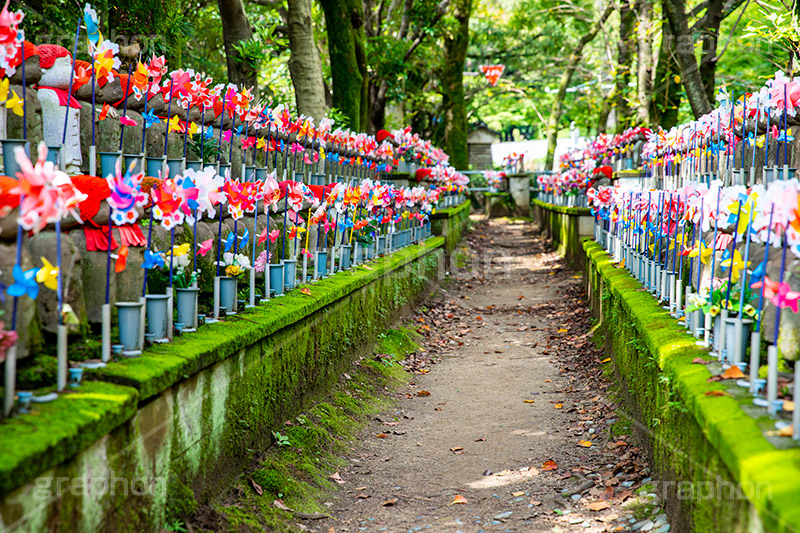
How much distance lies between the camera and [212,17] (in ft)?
52.1

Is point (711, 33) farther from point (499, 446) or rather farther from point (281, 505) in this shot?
point (281, 505)

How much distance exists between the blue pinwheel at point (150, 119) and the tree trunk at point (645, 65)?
9016 mm

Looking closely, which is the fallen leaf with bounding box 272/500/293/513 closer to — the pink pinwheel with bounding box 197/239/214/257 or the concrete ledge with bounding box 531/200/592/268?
the pink pinwheel with bounding box 197/239/214/257

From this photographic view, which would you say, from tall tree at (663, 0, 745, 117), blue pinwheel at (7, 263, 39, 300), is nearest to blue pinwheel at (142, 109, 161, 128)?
blue pinwheel at (7, 263, 39, 300)

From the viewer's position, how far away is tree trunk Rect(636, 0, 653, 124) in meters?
11.7

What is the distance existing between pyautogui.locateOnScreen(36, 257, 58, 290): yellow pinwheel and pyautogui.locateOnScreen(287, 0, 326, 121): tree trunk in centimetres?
735

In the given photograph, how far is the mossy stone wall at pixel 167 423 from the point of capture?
83.5 inches

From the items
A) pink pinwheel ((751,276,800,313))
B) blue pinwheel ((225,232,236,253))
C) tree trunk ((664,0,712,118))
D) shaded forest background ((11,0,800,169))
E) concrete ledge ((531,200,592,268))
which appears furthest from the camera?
concrete ledge ((531,200,592,268))

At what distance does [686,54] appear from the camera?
823 centimetres

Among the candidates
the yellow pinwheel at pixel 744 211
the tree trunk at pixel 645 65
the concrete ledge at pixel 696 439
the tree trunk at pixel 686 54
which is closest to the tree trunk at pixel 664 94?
the tree trunk at pixel 645 65

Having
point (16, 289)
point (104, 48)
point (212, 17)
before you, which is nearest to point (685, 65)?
point (104, 48)

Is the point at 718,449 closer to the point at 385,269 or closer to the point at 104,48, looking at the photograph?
the point at 104,48

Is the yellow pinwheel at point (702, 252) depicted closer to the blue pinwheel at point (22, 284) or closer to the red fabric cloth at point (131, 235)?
the red fabric cloth at point (131, 235)

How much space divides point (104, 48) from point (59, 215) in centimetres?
152
